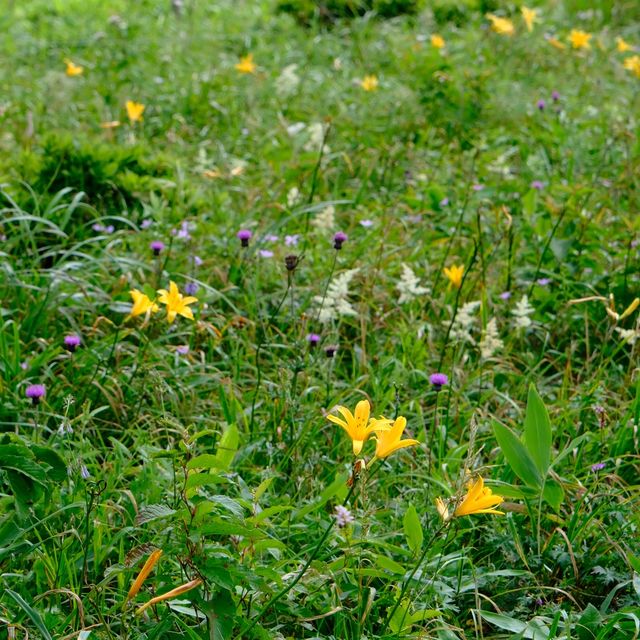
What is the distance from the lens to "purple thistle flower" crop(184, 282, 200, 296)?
2.82 meters

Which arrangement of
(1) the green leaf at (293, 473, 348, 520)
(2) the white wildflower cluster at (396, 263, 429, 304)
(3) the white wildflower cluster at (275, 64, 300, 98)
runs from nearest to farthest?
(1) the green leaf at (293, 473, 348, 520), (2) the white wildflower cluster at (396, 263, 429, 304), (3) the white wildflower cluster at (275, 64, 300, 98)

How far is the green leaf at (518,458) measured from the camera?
1915 mm

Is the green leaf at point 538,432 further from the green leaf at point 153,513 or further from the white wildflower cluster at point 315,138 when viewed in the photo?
the white wildflower cluster at point 315,138

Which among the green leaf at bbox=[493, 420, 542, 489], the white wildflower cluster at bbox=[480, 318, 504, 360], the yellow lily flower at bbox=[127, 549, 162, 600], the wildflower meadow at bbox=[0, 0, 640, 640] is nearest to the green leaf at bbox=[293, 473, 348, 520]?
the wildflower meadow at bbox=[0, 0, 640, 640]

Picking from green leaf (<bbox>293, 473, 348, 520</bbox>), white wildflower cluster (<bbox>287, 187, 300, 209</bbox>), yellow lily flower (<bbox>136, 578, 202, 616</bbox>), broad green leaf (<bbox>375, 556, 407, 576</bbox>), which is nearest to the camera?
yellow lily flower (<bbox>136, 578, 202, 616</bbox>)

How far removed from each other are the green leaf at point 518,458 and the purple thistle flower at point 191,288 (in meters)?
1.20

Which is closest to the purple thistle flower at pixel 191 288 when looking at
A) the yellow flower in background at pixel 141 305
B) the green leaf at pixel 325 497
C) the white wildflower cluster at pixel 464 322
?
the yellow flower in background at pixel 141 305

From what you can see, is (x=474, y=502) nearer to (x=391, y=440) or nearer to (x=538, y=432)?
(x=391, y=440)

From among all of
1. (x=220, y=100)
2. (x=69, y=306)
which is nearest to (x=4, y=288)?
(x=69, y=306)

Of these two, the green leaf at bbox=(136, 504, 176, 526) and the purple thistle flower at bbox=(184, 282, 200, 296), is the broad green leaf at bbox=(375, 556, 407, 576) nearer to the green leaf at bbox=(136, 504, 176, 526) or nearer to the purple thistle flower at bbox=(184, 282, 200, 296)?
the green leaf at bbox=(136, 504, 176, 526)

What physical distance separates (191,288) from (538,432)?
50.6 inches

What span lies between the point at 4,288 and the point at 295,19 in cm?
414

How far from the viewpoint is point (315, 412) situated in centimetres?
232

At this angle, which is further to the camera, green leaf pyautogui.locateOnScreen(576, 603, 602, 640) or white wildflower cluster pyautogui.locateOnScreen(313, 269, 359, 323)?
white wildflower cluster pyautogui.locateOnScreen(313, 269, 359, 323)
